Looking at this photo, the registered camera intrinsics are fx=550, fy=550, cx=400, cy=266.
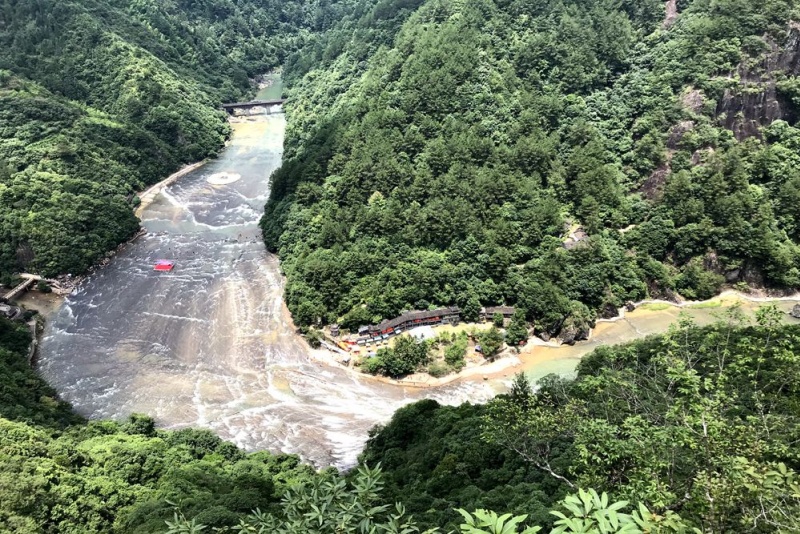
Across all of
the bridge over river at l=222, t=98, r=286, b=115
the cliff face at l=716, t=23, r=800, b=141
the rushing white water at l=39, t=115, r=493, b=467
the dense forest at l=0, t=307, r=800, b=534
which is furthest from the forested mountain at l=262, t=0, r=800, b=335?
the bridge over river at l=222, t=98, r=286, b=115

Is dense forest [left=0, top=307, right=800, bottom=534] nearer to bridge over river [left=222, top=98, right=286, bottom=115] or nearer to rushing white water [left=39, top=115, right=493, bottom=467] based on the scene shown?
rushing white water [left=39, top=115, right=493, bottom=467]

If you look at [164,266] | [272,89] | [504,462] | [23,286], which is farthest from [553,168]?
[272,89]

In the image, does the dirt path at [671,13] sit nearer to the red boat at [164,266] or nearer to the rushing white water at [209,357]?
the rushing white water at [209,357]

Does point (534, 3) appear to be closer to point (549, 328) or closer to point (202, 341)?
point (549, 328)

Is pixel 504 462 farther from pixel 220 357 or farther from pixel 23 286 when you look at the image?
pixel 23 286

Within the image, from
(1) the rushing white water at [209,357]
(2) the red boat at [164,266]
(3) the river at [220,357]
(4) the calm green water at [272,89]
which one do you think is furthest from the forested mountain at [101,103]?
(3) the river at [220,357]

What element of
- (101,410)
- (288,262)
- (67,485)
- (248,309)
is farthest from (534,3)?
(67,485)
